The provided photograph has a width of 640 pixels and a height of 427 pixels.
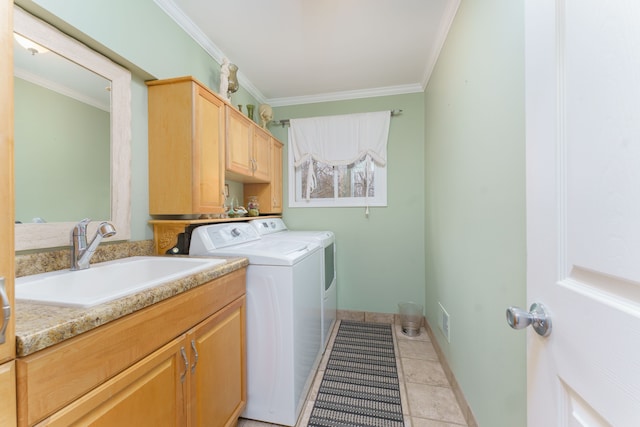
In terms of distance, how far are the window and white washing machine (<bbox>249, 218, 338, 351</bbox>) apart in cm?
38

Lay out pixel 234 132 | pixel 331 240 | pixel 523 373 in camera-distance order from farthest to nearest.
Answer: pixel 331 240, pixel 234 132, pixel 523 373

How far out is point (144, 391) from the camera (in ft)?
2.55

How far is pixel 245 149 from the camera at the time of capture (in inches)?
82.7

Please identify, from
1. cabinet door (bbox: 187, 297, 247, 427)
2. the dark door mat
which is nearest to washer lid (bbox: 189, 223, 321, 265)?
cabinet door (bbox: 187, 297, 247, 427)

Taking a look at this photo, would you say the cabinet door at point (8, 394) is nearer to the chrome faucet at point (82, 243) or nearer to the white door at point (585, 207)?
the chrome faucet at point (82, 243)

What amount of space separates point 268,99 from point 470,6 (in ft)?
6.76

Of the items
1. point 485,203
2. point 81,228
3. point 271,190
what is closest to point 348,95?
point 271,190

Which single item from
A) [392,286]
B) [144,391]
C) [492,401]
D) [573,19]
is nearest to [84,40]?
[144,391]

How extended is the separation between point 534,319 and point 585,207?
263 mm

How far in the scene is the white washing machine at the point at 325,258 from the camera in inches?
82.3

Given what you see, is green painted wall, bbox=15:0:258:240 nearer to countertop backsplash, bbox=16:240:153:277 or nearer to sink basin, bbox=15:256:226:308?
countertop backsplash, bbox=16:240:153:277

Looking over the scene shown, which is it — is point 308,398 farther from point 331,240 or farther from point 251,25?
point 251,25

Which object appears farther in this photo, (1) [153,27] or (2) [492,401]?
(1) [153,27]

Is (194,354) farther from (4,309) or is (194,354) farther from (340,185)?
(340,185)
